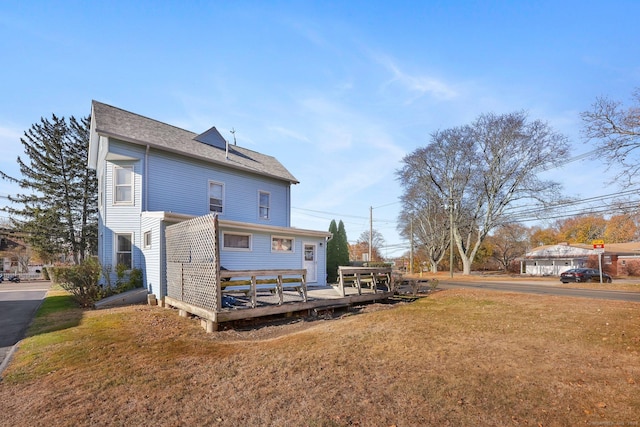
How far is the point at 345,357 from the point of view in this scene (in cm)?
529

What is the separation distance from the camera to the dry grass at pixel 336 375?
3.45 m

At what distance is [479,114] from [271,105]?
28.7 meters

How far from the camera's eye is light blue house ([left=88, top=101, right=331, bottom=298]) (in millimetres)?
12789

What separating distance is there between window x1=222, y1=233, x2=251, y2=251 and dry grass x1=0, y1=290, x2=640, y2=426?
17.1 feet

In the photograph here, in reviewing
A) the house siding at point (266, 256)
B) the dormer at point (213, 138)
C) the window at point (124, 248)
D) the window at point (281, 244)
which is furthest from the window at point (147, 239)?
the dormer at point (213, 138)

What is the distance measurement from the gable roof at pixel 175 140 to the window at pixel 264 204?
3.86 ft

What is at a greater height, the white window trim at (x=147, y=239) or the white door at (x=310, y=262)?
the white window trim at (x=147, y=239)

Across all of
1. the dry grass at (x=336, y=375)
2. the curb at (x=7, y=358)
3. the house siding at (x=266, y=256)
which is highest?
the house siding at (x=266, y=256)

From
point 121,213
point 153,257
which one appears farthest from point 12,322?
point 121,213

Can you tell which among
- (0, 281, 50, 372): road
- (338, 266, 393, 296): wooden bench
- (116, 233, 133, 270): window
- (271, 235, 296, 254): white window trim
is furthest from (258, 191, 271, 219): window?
(0, 281, 50, 372): road

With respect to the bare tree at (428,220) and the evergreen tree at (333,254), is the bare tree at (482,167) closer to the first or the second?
the bare tree at (428,220)

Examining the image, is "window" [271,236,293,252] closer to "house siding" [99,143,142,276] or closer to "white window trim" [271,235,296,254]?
"white window trim" [271,235,296,254]

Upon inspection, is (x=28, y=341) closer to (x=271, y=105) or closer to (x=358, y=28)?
(x=271, y=105)

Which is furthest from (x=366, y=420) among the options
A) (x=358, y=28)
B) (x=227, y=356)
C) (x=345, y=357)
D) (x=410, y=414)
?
(x=358, y=28)
